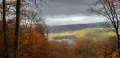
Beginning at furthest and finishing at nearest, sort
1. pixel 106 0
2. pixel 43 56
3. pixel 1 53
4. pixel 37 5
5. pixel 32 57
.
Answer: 1. pixel 106 0
2. pixel 43 56
3. pixel 32 57
4. pixel 1 53
5. pixel 37 5

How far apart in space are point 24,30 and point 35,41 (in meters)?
4.37

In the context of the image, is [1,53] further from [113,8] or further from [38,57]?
[113,8]

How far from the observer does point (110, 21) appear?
15.1 meters

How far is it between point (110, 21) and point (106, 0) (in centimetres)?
361

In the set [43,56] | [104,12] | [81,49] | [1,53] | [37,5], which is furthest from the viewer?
[81,49]

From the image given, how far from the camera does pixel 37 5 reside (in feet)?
15.9

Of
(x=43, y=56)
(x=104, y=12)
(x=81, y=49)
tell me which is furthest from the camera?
(x=81, y=49)

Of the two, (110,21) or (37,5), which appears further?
(110,21)

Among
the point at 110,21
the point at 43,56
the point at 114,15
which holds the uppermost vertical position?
the point at 114,15

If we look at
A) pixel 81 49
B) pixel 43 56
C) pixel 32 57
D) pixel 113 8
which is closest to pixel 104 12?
pixel 113 8

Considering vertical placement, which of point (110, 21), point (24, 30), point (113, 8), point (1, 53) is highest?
point (113, 8)

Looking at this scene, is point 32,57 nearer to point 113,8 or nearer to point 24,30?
point 24,30

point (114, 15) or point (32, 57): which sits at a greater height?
point (114, 15)

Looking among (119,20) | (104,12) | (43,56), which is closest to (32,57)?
(43,56)
